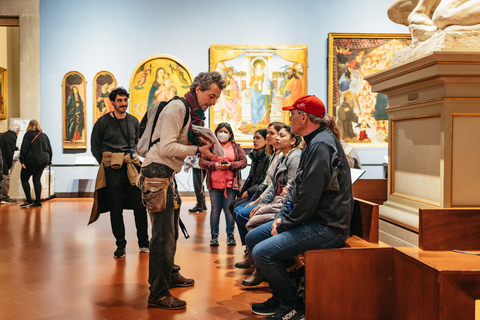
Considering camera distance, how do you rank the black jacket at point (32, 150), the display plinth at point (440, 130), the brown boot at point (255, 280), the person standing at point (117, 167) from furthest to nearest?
the black jacket at point (32, 150), the person standing at point (117, 167), the brown boot at point (255, 280), the display plinth at point (440, 130)

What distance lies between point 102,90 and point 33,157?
8.91 ft

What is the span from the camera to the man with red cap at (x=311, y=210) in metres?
2.87

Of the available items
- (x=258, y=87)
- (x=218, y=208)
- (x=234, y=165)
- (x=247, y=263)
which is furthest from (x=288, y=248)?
(x=258, y=87)

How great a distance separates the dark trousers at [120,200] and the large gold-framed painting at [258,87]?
6384mm

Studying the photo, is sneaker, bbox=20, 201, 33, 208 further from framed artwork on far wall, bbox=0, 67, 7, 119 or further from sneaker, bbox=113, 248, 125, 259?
framed artwork on far wall, bbox=0, 67, 7, 119

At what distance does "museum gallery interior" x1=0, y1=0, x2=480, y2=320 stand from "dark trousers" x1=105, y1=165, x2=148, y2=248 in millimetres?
292

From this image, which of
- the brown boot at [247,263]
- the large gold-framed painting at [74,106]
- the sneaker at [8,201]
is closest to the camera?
the brown boot at [247,263]

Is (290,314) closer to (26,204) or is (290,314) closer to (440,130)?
(440,130)

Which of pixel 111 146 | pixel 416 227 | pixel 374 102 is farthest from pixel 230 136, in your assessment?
pixel 374 102

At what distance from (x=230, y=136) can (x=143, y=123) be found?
252cm

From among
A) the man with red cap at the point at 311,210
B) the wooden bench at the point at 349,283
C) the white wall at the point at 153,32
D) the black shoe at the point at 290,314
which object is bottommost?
the black shoe at the point at 290,314

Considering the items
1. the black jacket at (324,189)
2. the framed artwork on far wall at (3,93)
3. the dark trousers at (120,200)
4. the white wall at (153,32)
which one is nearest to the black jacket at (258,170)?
the dark trousers at (120,200)

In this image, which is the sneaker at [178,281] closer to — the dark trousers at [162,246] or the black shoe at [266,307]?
the dark trousers at [162,246]

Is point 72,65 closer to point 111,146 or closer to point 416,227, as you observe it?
point 111,146
